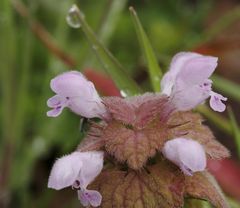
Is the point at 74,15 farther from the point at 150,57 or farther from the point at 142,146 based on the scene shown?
the point at 142,146

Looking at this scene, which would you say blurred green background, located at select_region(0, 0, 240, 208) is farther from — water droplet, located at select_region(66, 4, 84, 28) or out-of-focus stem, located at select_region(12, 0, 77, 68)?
water droplet, located at select_region(66, 4, 84, 28)

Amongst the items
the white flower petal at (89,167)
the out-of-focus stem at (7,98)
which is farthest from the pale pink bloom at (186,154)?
the out-of-focus stem at (7,98)

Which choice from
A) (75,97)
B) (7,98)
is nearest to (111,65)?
(75,97)

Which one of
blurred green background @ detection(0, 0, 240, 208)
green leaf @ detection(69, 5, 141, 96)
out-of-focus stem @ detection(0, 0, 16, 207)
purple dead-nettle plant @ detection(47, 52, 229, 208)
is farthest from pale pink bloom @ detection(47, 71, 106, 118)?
out-of-focus stem @ detection(0, 0, 16, 207)

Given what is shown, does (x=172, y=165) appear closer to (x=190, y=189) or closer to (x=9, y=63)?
(x=190, y=189)

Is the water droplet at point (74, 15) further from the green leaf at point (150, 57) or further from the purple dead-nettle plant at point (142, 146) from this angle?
the purple dead-nettle plant at point (142, 146)

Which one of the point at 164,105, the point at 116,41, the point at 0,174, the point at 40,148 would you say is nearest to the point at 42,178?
the point at 40,148
